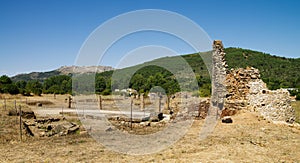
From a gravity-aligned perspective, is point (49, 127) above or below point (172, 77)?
below

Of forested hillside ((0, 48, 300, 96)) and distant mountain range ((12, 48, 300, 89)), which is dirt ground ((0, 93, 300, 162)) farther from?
distant mountain range ((12, 48, 300, 89))

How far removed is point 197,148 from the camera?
10.1 metres

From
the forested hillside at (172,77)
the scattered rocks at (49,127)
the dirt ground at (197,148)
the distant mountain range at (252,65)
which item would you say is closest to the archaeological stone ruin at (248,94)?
the dirt ground at (197,148)

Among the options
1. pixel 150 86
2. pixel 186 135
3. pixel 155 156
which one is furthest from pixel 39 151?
pixel 150 86

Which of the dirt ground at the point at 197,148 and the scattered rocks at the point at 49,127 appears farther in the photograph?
the scattered rocks at the point at 49,127

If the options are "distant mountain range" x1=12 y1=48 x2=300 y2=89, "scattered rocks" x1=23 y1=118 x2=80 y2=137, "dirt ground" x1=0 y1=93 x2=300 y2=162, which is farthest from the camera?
"distant mountain range" x1=12 y1=48 x2=300 y2=89

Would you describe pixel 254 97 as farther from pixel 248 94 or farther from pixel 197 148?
pixel 197 148

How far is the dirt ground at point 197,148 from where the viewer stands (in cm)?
873

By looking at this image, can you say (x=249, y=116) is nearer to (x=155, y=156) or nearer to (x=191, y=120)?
(x=191, y=120)

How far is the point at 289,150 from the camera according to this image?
9.46m

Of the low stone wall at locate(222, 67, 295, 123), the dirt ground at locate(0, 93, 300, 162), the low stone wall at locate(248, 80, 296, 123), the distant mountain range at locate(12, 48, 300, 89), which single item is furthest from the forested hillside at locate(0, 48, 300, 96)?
the dirt ground at locate(0, 93, 300, 162)

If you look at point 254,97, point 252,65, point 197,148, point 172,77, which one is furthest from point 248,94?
point 252,65

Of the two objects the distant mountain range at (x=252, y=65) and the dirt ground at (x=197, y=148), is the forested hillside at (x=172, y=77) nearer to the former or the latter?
the distant mountain range at (x=252, y=65)

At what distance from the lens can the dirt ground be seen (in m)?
8.73
